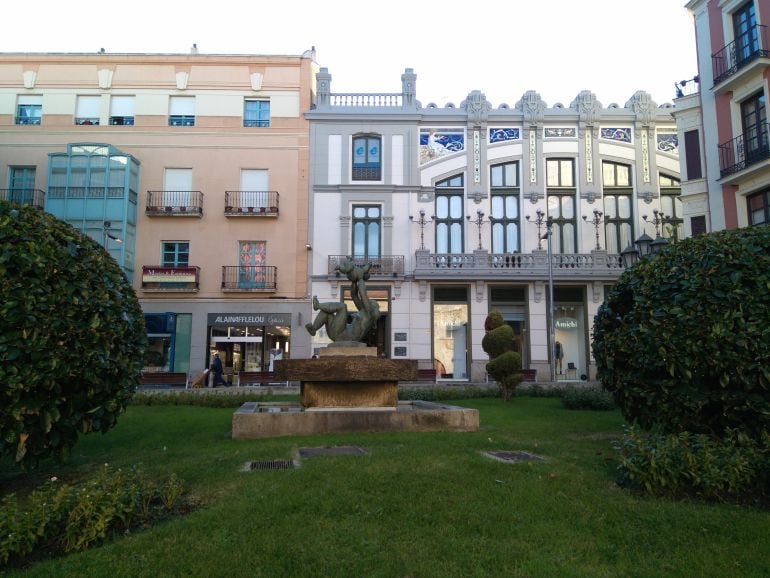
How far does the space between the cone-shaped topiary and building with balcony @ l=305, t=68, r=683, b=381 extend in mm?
10881

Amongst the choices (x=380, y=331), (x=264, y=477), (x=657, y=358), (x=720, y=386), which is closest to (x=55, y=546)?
(x=264, y=477)

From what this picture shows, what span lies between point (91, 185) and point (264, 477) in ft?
90.7

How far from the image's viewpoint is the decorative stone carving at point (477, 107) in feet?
104

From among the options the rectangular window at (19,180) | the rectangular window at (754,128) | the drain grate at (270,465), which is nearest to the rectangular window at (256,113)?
the rectangular window at (19,180)

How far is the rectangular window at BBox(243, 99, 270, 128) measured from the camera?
105ft

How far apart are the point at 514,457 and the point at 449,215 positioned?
79.4ft

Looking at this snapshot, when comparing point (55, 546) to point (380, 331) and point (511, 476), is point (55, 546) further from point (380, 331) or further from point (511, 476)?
point (380, 331)

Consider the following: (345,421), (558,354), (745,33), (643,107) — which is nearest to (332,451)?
(345,421)

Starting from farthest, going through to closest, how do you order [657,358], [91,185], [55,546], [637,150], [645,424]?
[637,150] → [91,185] → [645,424] → [657,358] → [55,546]

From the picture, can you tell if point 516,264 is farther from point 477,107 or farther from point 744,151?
point 744,151

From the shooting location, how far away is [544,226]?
31.1 metres

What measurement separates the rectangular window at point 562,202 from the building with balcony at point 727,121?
821cm

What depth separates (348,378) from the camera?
415 inches

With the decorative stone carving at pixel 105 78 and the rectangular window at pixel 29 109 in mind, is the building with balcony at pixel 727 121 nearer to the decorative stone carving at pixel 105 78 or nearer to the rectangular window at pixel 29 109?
the decorative stone carving at pixel 105 78
